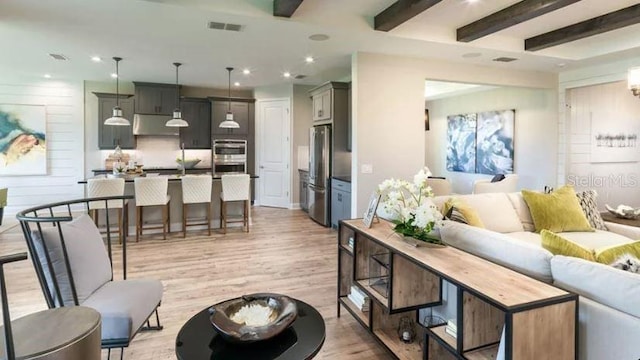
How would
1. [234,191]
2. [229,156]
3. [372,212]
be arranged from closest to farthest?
[372,212] < [234,191] < [229,156]

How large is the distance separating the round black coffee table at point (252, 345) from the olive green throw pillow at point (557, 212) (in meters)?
3.05

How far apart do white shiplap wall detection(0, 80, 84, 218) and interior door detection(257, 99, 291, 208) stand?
3.86m

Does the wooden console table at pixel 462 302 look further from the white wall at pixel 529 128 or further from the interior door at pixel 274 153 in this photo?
the interior door at pixel 274 153

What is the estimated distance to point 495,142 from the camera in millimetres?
7238

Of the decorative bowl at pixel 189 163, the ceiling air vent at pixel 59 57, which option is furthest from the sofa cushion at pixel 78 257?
the decorative bowl at pixel 189 163

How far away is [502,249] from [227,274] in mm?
2909

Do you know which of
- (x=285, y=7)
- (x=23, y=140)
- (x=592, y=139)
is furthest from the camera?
(x=23, y=140)

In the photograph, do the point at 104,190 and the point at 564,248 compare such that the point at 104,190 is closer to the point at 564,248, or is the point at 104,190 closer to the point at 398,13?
the point at 398,13

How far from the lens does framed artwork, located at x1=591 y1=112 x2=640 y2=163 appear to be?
6566 millimetres

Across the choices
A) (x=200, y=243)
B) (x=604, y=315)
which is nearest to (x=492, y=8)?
(x=604, y=315)

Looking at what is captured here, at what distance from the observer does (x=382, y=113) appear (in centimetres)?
505

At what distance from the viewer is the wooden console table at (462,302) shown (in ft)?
4.83

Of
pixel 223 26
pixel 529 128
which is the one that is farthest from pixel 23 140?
pixel 529 128

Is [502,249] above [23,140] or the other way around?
the other way around
